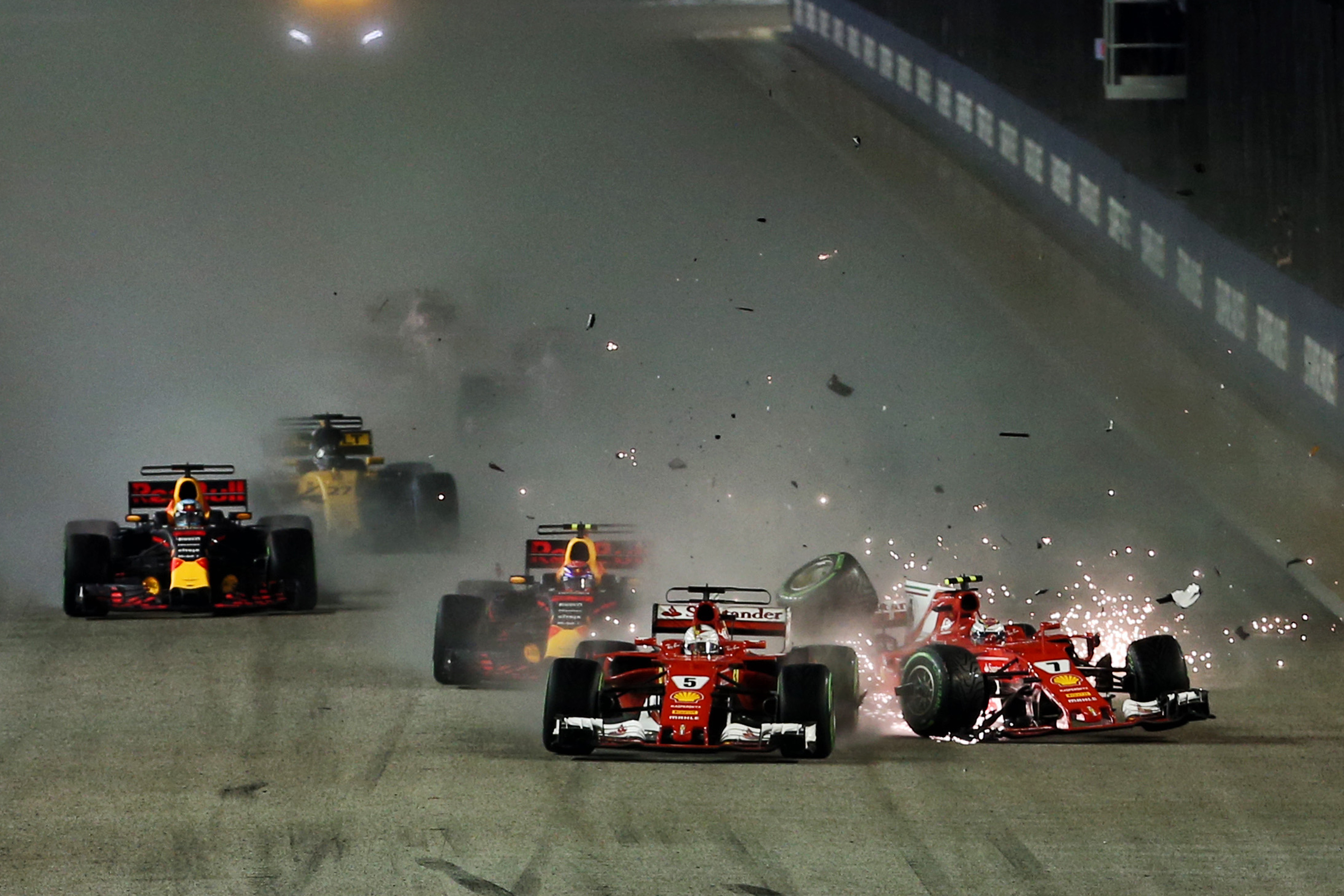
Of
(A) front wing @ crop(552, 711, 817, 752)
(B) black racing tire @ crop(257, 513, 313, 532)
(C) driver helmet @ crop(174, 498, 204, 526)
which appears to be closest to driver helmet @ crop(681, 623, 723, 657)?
(A) front wing @ crop(552, 711, 817, 752)

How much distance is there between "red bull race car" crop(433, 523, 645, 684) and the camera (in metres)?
18.3

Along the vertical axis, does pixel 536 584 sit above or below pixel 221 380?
below

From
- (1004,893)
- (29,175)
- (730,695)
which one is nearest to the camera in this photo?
(1004,893)

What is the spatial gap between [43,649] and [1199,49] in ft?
76.2

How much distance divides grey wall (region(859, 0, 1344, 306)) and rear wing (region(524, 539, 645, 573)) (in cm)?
1277

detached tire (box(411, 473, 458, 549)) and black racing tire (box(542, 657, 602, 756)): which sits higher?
detached tire (box(411, 473, 458, 549))

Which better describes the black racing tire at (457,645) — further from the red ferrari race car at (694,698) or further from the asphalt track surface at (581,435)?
the red ferrari race car at (694,698)

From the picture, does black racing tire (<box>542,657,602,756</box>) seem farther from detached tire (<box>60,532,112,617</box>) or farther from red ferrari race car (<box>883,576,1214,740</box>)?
detached tire (<box>60,532,112,617</box>)

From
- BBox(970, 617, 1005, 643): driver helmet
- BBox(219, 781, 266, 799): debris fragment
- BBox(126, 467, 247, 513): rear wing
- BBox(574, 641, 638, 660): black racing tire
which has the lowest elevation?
BBox(219, 781, 266, 799): debris fragment

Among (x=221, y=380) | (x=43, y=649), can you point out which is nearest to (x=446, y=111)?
(x=221, y=380)

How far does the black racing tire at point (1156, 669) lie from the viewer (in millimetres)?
16016

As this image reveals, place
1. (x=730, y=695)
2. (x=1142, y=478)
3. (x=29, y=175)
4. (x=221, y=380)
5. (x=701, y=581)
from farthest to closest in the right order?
(x=29, y=175) < (x=221, y=380) < (x=1142, y=478) < (x=701, y=581) < (x=730, y=695)

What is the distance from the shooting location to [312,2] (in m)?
48.4

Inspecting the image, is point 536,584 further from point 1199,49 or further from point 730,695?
point 1199,49
